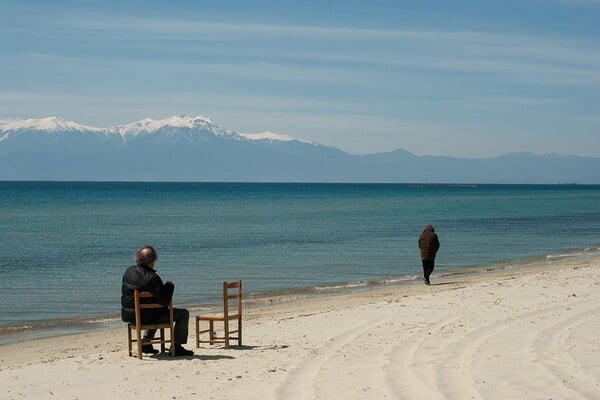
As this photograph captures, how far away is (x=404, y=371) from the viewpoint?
9594 mm

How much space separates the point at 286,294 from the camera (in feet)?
70.3

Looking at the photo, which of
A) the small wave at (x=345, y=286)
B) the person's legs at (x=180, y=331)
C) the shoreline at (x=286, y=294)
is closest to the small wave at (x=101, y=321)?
the shoreline at (x=286, y=294)

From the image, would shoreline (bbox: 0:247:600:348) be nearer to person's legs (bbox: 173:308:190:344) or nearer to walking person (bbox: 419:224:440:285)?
walking person (bbox: 419:224:440:285)


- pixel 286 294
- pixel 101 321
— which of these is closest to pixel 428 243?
pixel 286 294

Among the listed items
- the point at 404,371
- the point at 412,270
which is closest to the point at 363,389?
the point at 404,371

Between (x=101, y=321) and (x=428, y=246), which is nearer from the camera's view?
(x=101, y=321)

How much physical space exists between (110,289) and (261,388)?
45.8ft

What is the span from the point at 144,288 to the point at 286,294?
10.8m

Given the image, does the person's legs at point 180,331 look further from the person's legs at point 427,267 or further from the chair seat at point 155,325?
the person's legs at point 427,267

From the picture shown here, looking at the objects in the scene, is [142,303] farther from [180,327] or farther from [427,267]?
[427,267]

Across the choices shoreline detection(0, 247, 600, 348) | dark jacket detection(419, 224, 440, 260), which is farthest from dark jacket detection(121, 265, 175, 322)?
dark jacket detection(419, 224, 440, 260)

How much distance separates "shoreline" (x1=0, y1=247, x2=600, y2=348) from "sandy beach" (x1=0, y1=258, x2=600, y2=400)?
2.86 feet

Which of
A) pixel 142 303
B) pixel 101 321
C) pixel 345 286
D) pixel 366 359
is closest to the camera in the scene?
pixel 366 359

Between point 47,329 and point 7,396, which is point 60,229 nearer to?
point 47,329
